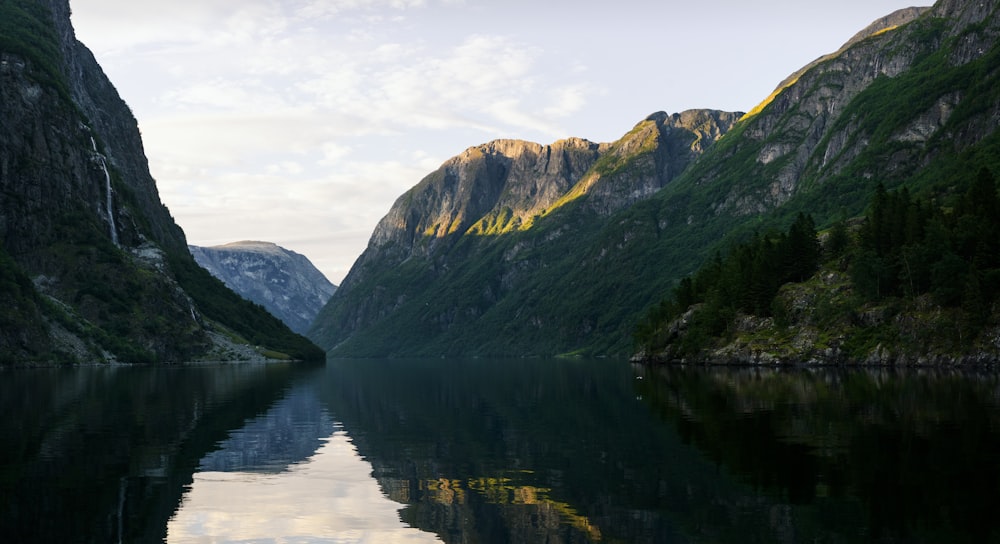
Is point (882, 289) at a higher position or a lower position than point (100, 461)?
higher

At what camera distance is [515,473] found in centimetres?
3806

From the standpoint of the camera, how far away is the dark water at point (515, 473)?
2675cm

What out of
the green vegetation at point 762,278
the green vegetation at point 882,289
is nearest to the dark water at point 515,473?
the green vegetation at point 882,289

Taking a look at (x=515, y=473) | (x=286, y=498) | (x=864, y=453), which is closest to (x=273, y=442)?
(x=286, y=498)

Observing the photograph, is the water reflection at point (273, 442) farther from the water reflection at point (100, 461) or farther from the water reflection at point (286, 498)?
the water reflection at point (100, 461)

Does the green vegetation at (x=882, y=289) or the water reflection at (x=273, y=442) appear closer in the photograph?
the water reflection at (x=273, y=442)

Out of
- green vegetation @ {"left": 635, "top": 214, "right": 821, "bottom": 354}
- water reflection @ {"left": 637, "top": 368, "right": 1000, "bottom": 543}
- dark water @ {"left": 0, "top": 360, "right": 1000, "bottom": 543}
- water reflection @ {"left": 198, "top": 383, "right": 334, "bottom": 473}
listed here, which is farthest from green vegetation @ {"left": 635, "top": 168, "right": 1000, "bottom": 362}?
water reflection @ {"left": 198, "top": 383, "right": 334, "bottom": 473}

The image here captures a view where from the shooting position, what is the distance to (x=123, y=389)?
339 ft

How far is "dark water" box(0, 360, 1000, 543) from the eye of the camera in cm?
2675

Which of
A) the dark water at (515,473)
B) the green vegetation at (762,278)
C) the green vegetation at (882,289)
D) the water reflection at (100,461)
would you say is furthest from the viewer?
the green vegetation at (762,278)

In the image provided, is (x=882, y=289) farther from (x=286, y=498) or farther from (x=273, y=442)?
(x=286, y=498)

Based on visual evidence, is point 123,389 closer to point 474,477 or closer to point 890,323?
point 474,477

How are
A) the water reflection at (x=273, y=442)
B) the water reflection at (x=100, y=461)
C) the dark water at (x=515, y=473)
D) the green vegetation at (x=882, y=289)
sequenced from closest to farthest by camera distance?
the dark water at (x=515, y=473), the water reflection at (x=100, y=461), the water reflection at (x=273, y=442), the green vegetation at (x=882, y=289)

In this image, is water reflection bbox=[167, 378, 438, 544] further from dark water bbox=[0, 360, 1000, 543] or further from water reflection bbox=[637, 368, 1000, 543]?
water reflection bbox=[637, 368, 1000, 543]
